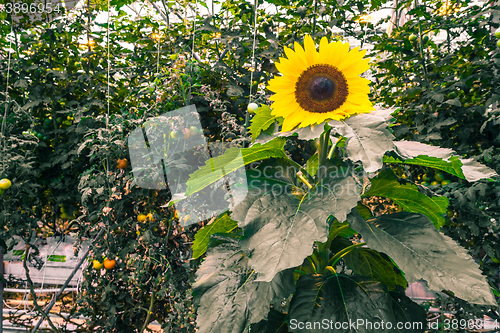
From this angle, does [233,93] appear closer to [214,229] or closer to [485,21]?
[214,229]

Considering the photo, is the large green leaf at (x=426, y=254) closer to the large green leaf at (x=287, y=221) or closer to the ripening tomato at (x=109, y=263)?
the large green leaf at (x=287, y=221)

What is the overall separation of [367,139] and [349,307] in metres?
0.36

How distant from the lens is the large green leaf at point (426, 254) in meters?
0.50

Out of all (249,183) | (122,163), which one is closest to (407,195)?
(249,183)

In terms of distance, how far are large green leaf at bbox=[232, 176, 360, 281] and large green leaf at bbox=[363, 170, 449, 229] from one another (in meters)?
0.15

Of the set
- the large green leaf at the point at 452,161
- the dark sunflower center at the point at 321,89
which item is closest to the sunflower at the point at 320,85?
the dark sunflower center at the point at 321,89

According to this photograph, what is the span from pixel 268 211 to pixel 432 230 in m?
0.34

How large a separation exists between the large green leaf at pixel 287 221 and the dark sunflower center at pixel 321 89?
6.6 inches

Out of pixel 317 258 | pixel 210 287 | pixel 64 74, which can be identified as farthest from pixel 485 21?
pixel 64 74

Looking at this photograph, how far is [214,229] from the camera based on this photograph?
826 mm

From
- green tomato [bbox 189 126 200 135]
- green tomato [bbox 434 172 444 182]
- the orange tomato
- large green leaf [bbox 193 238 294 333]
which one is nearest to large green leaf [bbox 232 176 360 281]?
large green leaf [bbox 193 238 294 333]

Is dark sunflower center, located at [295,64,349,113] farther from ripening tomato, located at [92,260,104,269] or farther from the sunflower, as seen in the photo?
ripening tomato, located at [92,260,104,269]

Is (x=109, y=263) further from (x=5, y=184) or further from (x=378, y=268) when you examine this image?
(x=378, y=268)

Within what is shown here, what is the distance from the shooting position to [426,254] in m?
0.56
